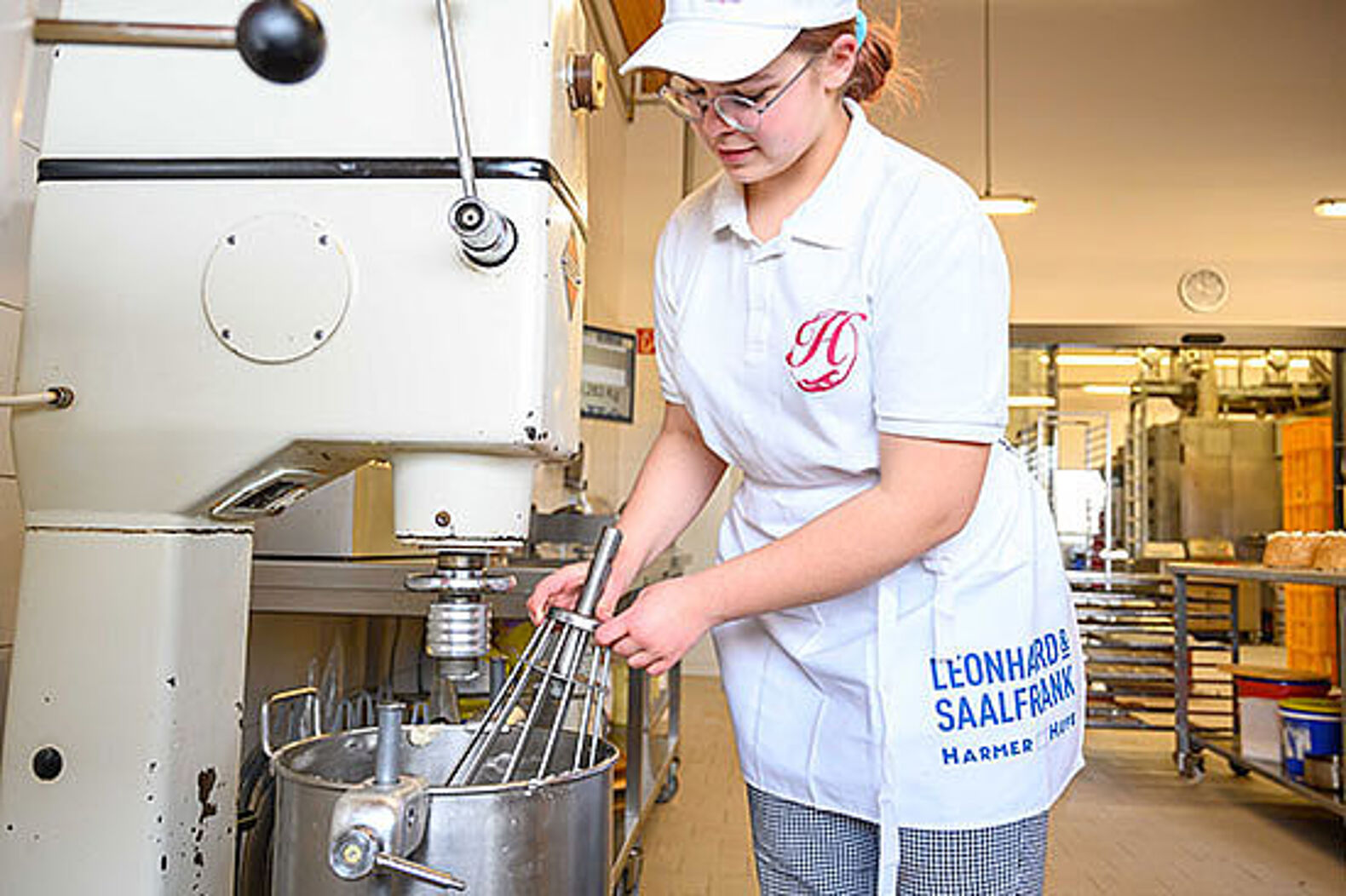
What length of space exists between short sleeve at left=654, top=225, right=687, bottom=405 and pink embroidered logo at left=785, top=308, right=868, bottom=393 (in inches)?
6.4

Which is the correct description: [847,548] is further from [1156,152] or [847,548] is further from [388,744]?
[1156,152]

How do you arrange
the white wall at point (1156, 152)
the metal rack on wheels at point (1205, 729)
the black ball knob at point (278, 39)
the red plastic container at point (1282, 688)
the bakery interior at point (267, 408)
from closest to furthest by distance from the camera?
the black ball knob at point (278, 39)
the bakery interior at point (267, 408)
the metal rack on wheels at point (1205, 729)
the red plastic container at point (1282, 688)
the white wall at point (1156, 152)

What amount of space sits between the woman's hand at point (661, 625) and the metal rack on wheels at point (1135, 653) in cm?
348

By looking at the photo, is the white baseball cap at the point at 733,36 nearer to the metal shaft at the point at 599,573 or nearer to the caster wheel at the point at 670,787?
the metal shaft at the point at 599,573

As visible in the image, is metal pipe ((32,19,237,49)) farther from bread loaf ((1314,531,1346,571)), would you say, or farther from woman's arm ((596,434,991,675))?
bread loaf ((1314,531,1346,571))

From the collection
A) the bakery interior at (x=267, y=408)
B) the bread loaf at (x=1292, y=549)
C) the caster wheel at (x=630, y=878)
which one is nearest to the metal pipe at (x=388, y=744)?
the bakery interior at (x=267, y=408)

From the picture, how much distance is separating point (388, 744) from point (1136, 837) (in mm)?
2622

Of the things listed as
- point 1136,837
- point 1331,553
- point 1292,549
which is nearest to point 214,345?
point 1136,837

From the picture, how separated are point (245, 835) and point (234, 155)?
77cm

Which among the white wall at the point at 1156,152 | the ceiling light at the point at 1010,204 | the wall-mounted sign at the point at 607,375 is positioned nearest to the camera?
the wall-mounted sign at the point at 607,375

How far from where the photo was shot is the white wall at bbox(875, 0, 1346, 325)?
5.75 meters

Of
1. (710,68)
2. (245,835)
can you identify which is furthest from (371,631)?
(710,68)

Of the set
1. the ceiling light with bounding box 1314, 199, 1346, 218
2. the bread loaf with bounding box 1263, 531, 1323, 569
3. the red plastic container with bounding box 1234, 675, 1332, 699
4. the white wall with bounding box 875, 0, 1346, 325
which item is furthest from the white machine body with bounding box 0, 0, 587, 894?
the ceiling light with bounding box 1314, 199, 1346, 218

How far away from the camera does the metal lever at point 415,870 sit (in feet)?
1.92
